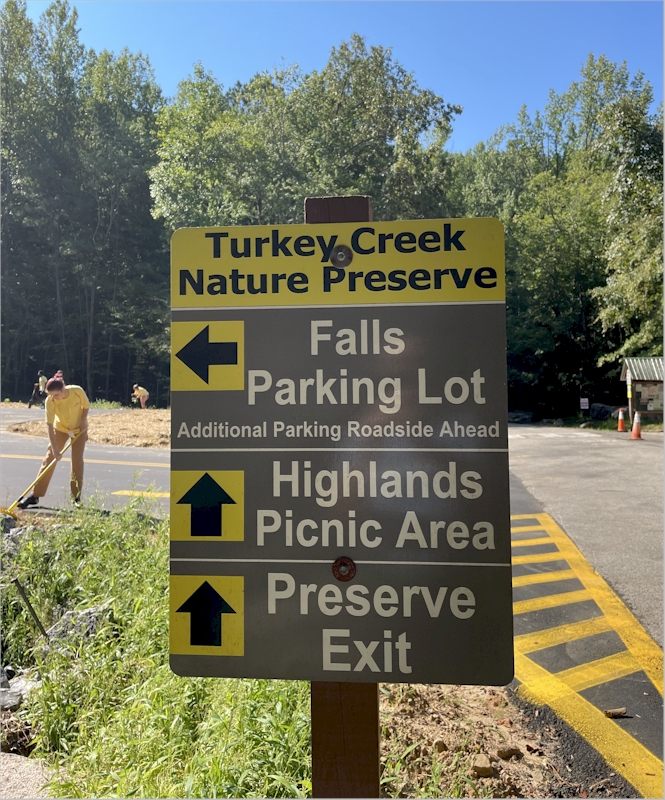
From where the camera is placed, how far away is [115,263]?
119 feet

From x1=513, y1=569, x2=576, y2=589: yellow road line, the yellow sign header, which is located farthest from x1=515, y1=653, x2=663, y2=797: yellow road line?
the yellow sign header

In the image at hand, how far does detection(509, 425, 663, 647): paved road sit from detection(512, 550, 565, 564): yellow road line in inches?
11.8

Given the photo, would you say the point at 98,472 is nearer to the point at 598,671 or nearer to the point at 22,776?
the point at 22,776

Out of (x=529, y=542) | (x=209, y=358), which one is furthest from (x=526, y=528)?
(x=209, y=358)

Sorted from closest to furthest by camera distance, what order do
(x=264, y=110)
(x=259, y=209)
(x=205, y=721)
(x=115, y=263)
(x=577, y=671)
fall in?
(x=205, y=721) < (x=577, y=671) < (x=259, y=209) < (x=264, y=110) < (x=115, y=263)

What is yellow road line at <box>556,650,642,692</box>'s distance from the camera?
145 inches

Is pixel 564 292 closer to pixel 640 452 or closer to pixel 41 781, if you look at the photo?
pixel 640 452

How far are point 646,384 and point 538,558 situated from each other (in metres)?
16.3

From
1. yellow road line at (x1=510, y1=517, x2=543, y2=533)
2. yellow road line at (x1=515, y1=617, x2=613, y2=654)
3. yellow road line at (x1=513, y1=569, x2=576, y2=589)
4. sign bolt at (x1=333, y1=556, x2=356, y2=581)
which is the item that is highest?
sign bolt at (x1=333, y1=556, x2=356, y2=581)

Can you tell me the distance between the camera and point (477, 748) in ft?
9.55

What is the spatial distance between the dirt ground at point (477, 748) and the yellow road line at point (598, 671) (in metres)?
0.41

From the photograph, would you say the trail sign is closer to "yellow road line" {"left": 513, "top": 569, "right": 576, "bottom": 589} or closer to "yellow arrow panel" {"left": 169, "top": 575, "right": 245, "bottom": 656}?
"yellow arrow panel" {"left": 169, "top": 575, "right": 245, "bottom": 656}

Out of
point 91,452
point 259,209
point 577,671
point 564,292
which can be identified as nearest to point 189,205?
point 259,209

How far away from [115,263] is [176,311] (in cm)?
3773
